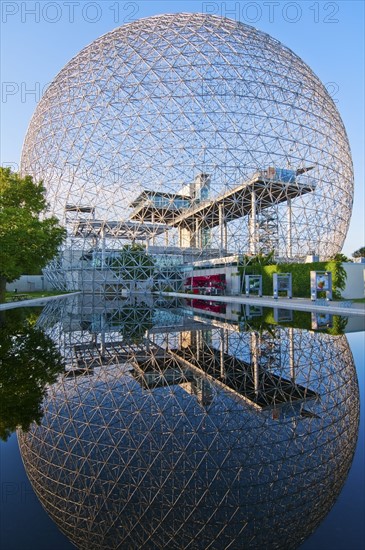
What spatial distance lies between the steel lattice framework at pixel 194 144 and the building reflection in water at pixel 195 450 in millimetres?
27238

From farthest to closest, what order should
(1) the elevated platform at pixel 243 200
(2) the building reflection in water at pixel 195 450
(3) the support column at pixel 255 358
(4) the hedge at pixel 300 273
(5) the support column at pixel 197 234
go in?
1. (5) the support column at pixel 197 234
2. (1) the elevated platform at pixel 243 200
3. (4) the hedge at pixel 300 273
4. (3) the support column at pixel 255 358
5. (2) the building reflection in water at pixel 195 450

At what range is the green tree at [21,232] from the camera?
65.4 ft

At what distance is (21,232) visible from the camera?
66.7 ft

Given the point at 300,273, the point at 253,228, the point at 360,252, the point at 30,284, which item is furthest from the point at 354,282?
the point at 360,252

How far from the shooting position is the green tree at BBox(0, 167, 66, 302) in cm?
1994

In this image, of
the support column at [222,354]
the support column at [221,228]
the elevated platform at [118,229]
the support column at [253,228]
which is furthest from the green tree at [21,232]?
the support column at [253,228]

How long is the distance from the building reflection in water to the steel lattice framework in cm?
2724

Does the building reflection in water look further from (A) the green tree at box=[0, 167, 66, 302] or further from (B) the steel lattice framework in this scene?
(B) the steel lattice framework

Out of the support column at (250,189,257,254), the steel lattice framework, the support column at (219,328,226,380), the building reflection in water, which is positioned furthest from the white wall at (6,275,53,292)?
the building reflection in water

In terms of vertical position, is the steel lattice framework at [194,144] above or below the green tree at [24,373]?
above
